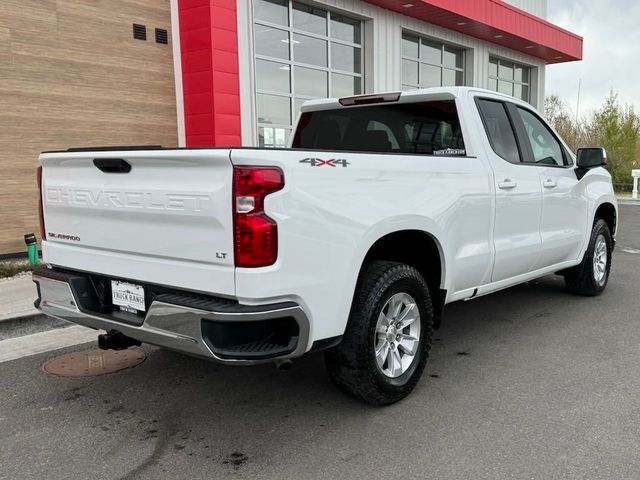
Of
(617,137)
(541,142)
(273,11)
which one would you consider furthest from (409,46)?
(617,137)

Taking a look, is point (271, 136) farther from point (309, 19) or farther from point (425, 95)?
point (425, 95)

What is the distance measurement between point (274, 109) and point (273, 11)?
1.84m

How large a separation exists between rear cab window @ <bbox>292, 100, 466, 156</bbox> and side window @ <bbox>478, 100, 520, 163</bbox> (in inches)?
11.1

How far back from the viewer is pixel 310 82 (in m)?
12.5

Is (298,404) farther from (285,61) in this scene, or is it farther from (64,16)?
(285,61)

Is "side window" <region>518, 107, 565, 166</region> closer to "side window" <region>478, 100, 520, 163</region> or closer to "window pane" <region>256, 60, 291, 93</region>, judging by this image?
"side window" <region>478, 100, 520, 163</region>

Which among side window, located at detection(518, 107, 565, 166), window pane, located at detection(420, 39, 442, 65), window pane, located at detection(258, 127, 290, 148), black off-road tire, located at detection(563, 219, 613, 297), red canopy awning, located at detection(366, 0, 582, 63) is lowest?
black off-road tire, located at detection(563, 219, 613, 297)

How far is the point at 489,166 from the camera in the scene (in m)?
4.46

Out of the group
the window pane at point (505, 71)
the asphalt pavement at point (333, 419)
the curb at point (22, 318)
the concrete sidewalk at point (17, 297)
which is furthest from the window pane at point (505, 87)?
the curb at point (22, 318)

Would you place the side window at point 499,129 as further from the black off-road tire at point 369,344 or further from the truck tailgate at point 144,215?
the truck tailgate at point 144,215

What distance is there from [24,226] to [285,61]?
18.9 feet

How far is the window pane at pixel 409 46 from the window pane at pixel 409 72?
197 millimetres

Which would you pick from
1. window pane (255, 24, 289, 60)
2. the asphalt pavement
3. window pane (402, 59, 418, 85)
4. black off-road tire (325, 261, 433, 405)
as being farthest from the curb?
window pane (402, 59, 418, 85)

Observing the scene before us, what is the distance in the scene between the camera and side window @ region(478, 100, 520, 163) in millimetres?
4680
